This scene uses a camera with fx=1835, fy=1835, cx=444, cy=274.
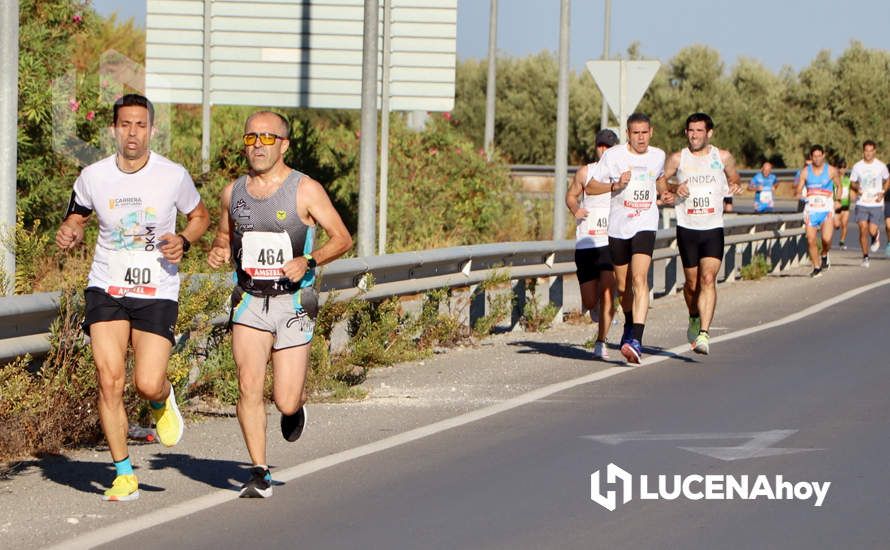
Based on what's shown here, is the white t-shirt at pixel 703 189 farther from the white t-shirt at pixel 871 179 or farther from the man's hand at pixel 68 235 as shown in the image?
the white t-shirt at pixel 871 179

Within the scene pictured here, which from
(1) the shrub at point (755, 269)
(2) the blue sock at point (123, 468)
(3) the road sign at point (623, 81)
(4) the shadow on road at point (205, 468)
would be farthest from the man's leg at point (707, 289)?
(1) the shrub at point (755, 269)

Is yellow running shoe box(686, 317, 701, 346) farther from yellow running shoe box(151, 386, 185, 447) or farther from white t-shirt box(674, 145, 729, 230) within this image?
yellow running shoe box(151, 386, 185, 447)

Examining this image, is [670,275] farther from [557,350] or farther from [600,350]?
[600,350]

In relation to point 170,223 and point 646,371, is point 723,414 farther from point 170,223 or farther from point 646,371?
point 170,223

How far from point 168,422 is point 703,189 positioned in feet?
23.7

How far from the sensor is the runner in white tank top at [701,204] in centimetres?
1522

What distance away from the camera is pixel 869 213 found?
28.3 meters

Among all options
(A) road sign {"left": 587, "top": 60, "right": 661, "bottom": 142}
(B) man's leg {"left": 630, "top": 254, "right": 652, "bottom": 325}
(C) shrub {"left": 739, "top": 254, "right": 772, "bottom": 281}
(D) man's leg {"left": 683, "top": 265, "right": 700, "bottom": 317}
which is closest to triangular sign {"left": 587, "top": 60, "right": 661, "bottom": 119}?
(A) road sign {"left": 587, "top": 60, "right": 661, "bottom": 142}

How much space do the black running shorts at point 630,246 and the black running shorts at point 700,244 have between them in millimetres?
925

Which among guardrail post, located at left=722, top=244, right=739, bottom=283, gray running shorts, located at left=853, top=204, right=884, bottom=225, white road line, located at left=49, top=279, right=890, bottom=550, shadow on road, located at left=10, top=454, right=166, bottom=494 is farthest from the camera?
gray running shorts, located at left=853, top=204, right=884, bottom=225

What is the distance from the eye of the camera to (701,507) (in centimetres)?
837

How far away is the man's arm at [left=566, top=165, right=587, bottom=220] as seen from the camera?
50.7 feet

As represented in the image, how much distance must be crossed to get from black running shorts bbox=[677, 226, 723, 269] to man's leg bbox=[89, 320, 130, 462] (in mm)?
7659

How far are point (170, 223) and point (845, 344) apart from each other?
872 cm
